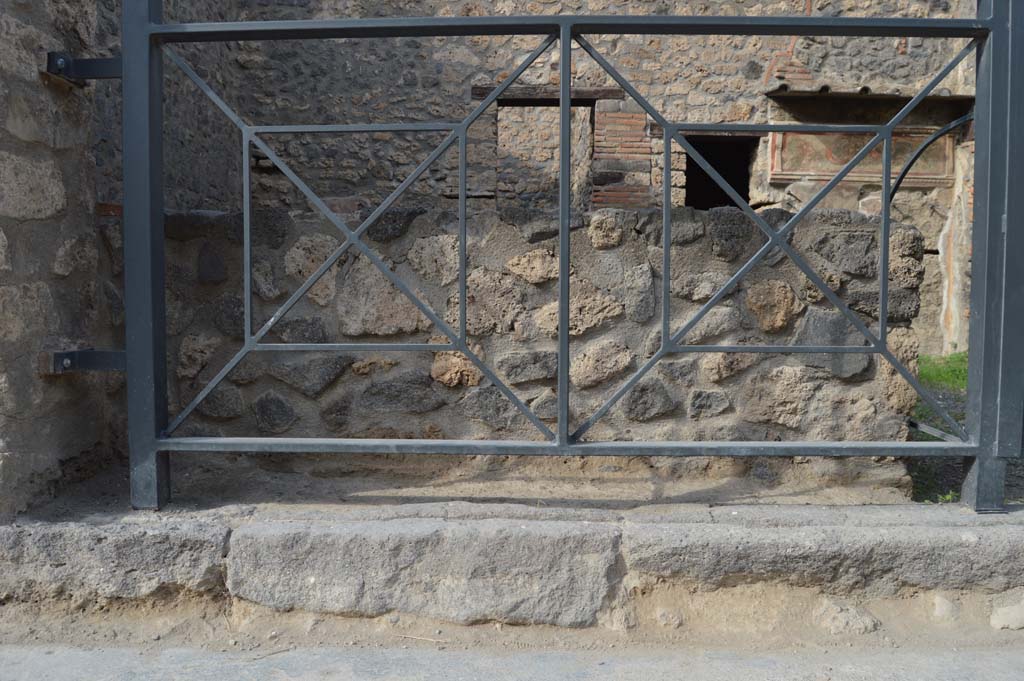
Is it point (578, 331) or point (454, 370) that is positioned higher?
point (578, 331)

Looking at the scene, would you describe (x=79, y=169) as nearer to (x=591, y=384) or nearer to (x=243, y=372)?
(x=243, y=372)

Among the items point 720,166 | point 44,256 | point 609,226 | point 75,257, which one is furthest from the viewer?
Result: point 720,166

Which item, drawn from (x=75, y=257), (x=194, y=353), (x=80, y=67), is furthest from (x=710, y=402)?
(x=80, y=67)

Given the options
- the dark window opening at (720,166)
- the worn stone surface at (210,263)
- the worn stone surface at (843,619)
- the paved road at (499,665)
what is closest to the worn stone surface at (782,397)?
the worn stone surface at (843,619)

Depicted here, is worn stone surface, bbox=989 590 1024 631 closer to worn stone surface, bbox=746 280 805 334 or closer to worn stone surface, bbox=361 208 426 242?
worn stone surface, bbox=746 280 805 334

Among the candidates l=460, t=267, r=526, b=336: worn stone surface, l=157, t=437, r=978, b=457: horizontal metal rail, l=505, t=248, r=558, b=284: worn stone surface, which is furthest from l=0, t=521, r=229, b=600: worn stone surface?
l=505, t=248, r=558, b=284: worn stone surface

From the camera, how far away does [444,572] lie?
2016 mm

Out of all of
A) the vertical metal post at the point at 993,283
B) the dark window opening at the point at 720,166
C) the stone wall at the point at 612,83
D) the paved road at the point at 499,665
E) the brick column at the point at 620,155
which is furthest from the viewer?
the dark window opening at the point at 720,166

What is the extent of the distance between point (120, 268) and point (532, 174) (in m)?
5.15

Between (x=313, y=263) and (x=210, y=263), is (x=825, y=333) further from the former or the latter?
(x=210, y=263)

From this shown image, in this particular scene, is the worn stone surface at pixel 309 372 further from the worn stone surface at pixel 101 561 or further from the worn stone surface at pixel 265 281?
the worn stone surface at pixel 101 561

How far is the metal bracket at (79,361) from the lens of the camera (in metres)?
2.16

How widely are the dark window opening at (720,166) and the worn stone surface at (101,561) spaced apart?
239 inches

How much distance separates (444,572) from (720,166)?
803 cm
